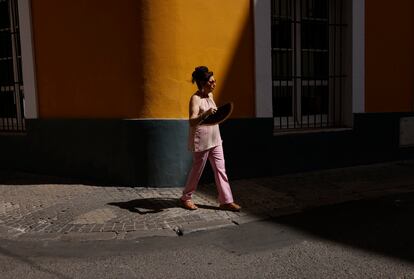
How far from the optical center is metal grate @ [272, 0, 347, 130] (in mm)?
7703

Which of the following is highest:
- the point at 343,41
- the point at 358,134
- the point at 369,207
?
the point at 343,41

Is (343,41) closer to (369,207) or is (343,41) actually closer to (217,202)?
(369,207)

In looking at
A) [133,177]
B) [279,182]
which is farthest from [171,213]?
[279,182]

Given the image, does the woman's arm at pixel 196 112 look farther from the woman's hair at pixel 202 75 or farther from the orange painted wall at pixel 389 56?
the orange painted wall at pixel 389 56

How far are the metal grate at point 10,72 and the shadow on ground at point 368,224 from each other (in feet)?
18.2

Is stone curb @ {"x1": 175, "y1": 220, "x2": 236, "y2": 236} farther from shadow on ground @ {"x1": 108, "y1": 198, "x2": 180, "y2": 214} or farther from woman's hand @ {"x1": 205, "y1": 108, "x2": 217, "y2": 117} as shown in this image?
woman's hand @ {"x1": 205, "y1": 108, "x2": 217, "y2": 117}

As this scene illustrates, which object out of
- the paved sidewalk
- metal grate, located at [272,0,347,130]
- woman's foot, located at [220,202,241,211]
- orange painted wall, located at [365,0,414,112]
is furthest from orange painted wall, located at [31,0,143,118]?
orange painted wall, located at [365,0,414,112]

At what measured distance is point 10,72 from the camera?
333 inches

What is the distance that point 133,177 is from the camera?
6453mm

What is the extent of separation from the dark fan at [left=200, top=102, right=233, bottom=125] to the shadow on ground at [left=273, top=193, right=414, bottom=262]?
4.27 feet

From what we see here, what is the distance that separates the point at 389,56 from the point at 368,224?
4.52 meters

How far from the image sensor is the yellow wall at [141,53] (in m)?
6.25

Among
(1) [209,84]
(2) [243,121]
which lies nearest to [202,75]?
(1) [209,84]

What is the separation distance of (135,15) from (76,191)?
2.58m
